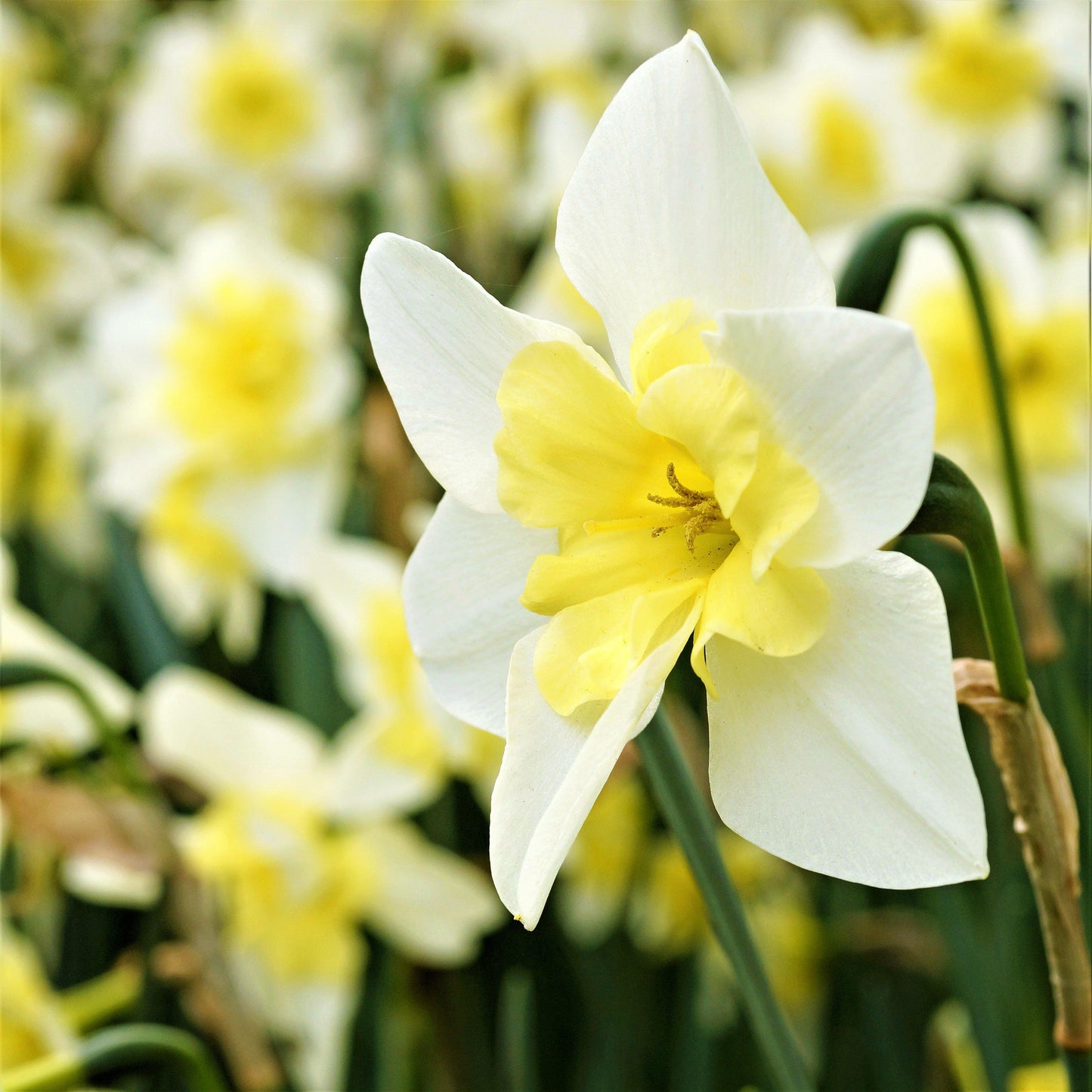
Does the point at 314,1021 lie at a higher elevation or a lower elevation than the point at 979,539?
lower

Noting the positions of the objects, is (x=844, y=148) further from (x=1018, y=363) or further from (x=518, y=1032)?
(x=518, y=1032)

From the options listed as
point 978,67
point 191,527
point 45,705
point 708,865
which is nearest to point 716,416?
point 708,865

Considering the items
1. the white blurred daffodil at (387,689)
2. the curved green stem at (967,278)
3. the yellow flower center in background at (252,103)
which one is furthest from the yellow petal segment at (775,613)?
the yellow flower center in background at (252,103)

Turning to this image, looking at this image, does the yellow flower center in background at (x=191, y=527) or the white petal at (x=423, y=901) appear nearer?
the white petal at (x=423, y=901)

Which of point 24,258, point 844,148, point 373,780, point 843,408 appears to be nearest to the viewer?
point 843,408

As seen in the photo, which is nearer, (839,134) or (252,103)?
(839,134)

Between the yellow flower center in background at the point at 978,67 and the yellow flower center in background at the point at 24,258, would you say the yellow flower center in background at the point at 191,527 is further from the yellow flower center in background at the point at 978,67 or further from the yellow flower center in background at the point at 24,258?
the yellow flower center in background at the point at 978,67

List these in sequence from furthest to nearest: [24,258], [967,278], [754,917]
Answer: [24,258], [754,917], [967,278]
